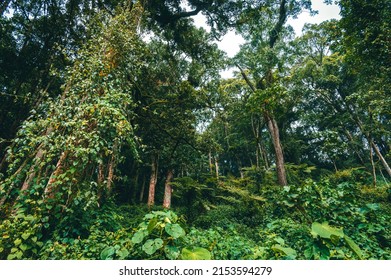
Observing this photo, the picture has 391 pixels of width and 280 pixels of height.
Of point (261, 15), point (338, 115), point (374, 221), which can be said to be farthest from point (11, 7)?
point (338, 115)

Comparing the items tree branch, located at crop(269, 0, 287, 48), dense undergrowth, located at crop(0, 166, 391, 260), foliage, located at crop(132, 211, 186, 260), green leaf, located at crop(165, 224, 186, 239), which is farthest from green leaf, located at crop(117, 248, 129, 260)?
tree branch, located at crop(269, 0, 287, 48)

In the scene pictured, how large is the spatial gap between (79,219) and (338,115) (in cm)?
2713

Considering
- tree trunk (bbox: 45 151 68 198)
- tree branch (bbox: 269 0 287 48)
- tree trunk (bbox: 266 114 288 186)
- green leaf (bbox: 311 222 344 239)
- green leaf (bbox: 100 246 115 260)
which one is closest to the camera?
green leaf (bbox: 311 222 344 239)

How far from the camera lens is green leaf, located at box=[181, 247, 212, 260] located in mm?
1860

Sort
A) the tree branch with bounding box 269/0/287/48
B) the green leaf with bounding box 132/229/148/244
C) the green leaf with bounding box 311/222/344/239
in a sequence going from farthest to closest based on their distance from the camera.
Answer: the tree branch with bounding box 269/0/287/48 < the green leaf with bounding box 132/229/148/244 < the green leaf with bounding box 311/222/344/239

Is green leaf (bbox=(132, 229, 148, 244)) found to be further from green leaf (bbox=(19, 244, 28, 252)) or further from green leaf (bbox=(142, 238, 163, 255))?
green leaf (bbox=(19, 244, 28, 252))

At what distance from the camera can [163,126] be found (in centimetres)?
840

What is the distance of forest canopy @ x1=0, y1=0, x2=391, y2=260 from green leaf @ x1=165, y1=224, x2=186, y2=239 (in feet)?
0.03

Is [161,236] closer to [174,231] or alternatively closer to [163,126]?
[174,231]

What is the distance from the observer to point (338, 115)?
900 inches

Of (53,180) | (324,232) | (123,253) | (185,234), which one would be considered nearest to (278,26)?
(324,232)

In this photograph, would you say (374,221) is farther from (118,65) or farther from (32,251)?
(118,65)
